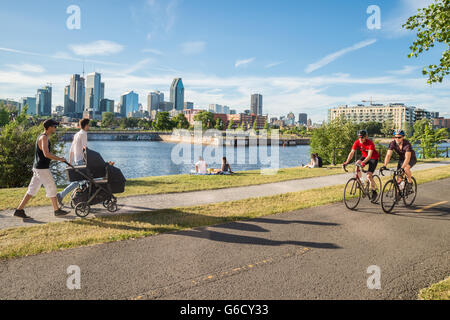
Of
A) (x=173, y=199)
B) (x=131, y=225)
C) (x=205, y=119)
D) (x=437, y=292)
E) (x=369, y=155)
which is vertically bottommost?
(x=437, y=292)

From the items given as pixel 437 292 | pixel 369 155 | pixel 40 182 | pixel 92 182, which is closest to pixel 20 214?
pixel 40 182

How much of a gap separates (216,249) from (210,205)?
3.07 m

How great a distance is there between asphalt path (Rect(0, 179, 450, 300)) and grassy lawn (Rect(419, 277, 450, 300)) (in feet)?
0.34

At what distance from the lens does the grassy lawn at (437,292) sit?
133 inches

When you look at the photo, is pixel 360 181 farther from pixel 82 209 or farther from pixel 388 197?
pixel 82 209

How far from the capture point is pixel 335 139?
31031mm

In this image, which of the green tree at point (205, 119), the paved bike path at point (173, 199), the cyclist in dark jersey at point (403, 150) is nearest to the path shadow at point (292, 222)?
the paved bike path at point (173, 199)

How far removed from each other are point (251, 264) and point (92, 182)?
4.20m

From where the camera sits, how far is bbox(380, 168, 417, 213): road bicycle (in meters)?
7.53

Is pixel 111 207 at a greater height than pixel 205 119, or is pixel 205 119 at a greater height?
pixel 205 119

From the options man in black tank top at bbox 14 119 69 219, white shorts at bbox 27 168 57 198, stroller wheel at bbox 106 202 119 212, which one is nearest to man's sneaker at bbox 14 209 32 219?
man in black tank top at bbox 14 119 69 219

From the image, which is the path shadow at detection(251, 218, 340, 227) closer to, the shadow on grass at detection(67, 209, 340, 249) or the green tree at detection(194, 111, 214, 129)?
the shadow on grass at detection(67, 209, 340, 249)
